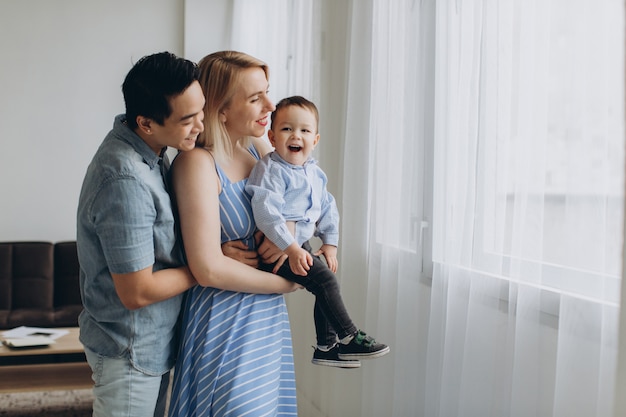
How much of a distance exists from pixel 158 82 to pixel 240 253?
0.49m

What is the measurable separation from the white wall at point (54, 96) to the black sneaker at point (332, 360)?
12.3ft

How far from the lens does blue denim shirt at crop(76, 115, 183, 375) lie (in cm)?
149

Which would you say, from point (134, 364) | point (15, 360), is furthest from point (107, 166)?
point (15, 360)

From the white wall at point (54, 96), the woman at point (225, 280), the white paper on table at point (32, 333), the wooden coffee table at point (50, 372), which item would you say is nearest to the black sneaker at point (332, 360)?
the woman at point (225, 280)

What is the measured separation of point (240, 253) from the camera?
1743 millimetres

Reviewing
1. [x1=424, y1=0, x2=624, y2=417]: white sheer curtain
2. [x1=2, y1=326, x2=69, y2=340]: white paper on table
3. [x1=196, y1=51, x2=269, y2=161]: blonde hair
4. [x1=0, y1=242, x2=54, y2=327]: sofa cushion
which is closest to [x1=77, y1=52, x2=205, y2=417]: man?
[x1=196, y1=51, x2=269, y2=161]: blonde hair

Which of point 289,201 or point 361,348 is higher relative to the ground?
point 289,201

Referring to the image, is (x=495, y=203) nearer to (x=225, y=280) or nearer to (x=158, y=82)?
(x=225, y=280)

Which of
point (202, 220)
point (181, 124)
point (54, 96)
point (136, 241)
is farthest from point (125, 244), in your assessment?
point (54, 96)

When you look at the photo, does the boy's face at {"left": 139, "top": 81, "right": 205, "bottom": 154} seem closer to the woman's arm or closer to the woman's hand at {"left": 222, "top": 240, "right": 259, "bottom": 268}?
the woman's arm

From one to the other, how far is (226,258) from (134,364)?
327 mm

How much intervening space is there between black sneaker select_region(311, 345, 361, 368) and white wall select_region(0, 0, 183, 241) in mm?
3747

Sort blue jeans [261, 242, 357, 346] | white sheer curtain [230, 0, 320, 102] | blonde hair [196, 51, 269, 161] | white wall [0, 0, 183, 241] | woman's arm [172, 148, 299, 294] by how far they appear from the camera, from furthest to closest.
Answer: white wall [0, 0, 183, 241] → white sheer curtain [230, 0, 320, 102] → blue jeans [261, 242, 357, 346] → blonde hair [196, 51, 269, 161] → woman's arm [172, 148, 299, 294]

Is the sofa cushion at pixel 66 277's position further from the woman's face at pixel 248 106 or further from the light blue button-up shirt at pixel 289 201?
the woman's face at pixel 248 106
